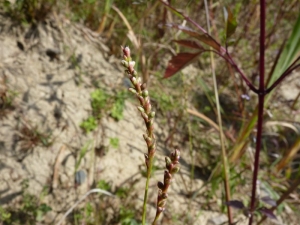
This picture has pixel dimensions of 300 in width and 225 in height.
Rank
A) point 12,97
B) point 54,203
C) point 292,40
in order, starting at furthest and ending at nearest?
point 12,97
point 54,203
point 292,40

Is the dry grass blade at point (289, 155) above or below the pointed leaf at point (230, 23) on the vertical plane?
below

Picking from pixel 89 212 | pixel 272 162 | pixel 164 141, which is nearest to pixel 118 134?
pixel 164 141

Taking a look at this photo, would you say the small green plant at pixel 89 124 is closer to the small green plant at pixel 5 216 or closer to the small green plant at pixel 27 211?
the small green plant at pixel 27 211

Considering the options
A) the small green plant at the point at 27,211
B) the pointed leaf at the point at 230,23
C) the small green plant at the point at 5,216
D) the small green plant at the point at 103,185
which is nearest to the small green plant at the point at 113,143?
the small green plant at the point at 103,185

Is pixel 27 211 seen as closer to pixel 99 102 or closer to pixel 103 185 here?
pixel 103 185

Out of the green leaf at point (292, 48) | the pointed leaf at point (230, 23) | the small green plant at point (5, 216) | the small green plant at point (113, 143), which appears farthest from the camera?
the small green plant at point (113, 143)

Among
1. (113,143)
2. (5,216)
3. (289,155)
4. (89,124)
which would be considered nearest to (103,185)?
(113,143)

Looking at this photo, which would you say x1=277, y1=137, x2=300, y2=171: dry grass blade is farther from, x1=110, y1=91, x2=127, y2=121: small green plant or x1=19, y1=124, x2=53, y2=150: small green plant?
x1=19, y1=124, x2=53, y2=150: small green plant

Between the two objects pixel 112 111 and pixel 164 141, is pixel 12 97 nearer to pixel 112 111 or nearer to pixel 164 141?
pixel 112 111
